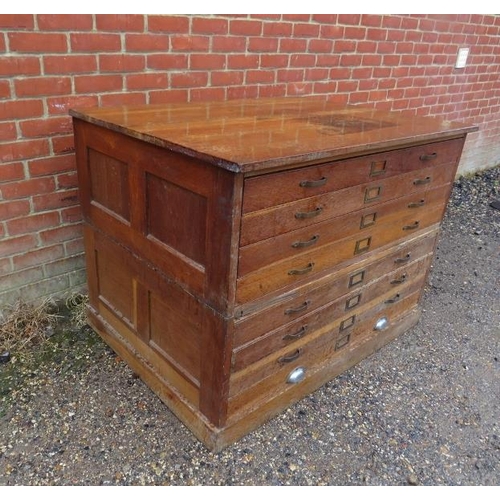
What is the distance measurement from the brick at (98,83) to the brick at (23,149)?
310mm

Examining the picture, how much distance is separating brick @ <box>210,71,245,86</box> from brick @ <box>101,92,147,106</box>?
44 cm

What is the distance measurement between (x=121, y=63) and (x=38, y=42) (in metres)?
0.39

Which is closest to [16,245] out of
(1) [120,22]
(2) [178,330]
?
(2) [178,330]

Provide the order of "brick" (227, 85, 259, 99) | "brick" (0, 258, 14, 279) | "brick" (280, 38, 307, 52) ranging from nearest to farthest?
1. "brick" (0, 258, 14, 279)
2. "brick" (227, 85, 259, 99)
3. "brick" (280, 38, 307, 52)

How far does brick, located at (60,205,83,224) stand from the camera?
243cm

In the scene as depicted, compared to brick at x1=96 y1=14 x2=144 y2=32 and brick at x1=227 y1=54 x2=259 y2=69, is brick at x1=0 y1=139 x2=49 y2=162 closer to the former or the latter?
brick at x1=96 y1=14 x2=144 y2=32

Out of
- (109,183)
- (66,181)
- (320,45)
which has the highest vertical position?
(320,45)

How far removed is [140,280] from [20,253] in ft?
2.65

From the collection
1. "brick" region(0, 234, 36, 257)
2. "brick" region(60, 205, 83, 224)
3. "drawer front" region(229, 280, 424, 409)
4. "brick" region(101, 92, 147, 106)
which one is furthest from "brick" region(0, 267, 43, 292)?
"drawer front" region(229, 280, 424, 409)

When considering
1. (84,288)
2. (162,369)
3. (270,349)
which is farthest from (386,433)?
(84,288)

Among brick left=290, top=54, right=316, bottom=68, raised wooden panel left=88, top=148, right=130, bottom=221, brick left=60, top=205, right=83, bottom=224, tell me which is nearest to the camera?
raised wooden panel left=88, top=148, right=130, bottom=221

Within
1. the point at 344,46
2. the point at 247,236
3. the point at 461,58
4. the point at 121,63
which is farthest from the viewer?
the point at 461,58

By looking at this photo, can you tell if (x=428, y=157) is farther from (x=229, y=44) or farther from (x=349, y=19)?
(x=349, y=19)

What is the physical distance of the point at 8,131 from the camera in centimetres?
210
